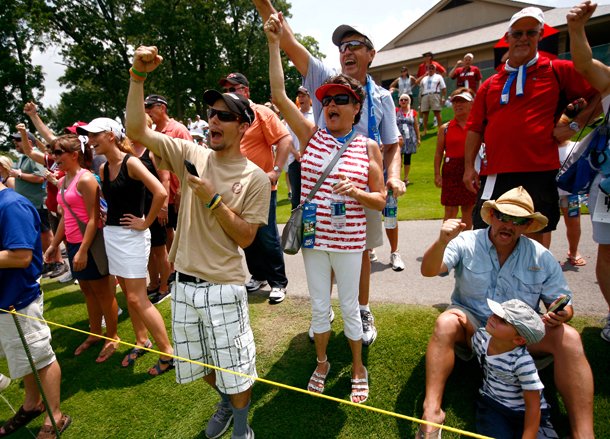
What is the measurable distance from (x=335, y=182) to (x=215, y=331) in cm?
129

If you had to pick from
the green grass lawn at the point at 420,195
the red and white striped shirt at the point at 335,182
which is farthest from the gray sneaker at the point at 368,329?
the green grass lawn at the point at 420,195

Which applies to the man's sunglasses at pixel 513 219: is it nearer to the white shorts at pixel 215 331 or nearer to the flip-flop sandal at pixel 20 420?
the white shorts at pixel 215 331

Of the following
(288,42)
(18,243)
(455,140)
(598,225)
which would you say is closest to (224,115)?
(288,42)

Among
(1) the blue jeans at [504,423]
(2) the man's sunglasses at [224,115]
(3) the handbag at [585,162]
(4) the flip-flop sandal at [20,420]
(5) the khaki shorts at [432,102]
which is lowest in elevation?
(4) the flip-flop sandal at [20,420]

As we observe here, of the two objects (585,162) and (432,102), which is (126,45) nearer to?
(432,102)

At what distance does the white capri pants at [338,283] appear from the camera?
2643 mm

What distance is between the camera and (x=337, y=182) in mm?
2541

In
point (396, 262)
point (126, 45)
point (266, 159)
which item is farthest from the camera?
point (126, 45)

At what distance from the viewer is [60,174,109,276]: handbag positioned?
362cm

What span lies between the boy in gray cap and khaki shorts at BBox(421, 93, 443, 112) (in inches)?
480

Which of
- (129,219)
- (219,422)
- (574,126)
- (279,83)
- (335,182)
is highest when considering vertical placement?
(279,83)

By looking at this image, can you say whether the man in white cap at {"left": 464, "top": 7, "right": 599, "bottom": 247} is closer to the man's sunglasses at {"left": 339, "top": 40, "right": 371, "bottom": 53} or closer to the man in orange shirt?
the man's sunglasses at {"left": 339, "top": 40, "right": 371, "bottom": 53}

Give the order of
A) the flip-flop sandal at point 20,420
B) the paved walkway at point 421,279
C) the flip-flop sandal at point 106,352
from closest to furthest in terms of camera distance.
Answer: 1. the flip-flop sandal at point 20,420
2. the paved walkway at point 421,279
3. the flip-flop sandal at point 106,352

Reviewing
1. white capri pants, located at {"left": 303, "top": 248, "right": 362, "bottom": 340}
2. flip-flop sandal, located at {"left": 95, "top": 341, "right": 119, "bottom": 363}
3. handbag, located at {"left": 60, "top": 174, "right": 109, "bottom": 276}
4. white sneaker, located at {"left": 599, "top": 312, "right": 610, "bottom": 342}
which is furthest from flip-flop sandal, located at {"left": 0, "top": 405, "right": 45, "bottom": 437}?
white sneaker, located at {"left": 599, "top": 312, "right": 610, "bottom": 342}
